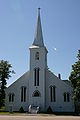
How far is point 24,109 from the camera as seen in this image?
4831cm

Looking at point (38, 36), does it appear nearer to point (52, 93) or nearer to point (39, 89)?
point (39, 89)

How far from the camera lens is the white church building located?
A: 47.8 meters

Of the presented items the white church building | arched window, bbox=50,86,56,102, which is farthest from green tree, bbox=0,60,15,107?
arched window, bbox=50,86,56,102

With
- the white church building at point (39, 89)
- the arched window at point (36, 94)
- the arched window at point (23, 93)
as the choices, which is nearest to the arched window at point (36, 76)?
the white church building at point (39, 89)

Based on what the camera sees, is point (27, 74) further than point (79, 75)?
Yes

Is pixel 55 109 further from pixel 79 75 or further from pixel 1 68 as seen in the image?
pixel 1 68

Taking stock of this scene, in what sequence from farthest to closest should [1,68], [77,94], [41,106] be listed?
[1,68], [41,106], [77,94]

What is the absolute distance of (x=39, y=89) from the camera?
4778 cm

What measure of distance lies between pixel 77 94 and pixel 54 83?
8719mm

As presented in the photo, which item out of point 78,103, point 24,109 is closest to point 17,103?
point 24,109

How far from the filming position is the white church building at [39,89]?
47.8 m

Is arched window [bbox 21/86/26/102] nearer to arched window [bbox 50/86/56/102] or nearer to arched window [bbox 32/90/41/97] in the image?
arched window [bbox 32/90/41/97]

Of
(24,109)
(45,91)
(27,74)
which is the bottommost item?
(24,109)

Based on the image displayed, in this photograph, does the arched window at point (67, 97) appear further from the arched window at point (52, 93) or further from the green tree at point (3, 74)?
the green tree at point (3, 74)
